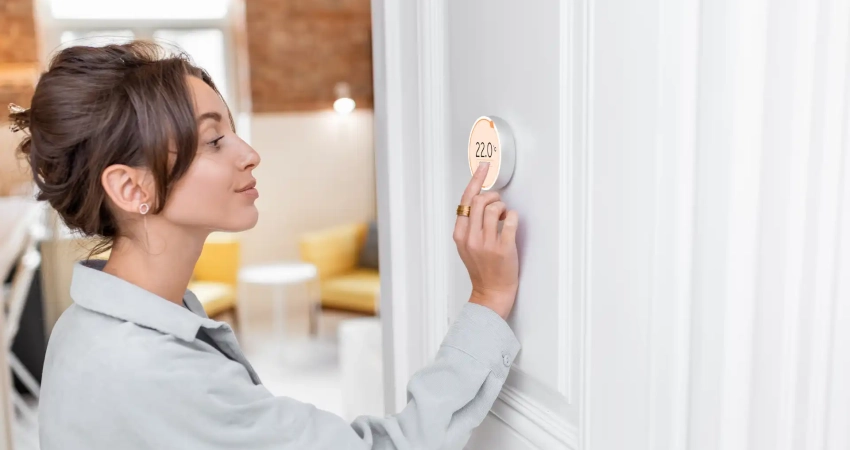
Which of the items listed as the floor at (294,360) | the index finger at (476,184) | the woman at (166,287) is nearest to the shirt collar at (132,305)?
the woman at (166,287)

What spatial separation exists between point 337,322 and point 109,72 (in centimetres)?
488

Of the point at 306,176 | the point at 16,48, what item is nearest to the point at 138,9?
the point at 16,48

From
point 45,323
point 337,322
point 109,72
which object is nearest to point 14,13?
point 45,323

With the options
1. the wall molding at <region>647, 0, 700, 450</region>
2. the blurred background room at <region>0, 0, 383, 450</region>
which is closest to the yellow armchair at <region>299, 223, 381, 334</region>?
the blurred background room at <region>0, 0, 383, 450</region>

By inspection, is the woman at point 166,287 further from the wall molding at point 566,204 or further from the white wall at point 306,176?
the white wall at point 306,176

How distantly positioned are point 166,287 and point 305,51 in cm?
509

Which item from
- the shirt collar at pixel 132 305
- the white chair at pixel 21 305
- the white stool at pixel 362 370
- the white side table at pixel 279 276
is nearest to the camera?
the shirt collar at pixel 132 305

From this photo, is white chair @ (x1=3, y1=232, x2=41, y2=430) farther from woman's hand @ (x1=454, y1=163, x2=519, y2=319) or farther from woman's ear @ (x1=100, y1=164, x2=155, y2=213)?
woman's hand @ (x1=454, y1=163, x2=519, y2=319)

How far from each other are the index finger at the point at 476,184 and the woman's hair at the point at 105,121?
0.32 m

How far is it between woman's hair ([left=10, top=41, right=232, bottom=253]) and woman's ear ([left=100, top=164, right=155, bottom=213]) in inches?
0.4

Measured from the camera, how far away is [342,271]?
5484mm

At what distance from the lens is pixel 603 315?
2.03 feet

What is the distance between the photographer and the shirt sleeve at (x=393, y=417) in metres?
0.78

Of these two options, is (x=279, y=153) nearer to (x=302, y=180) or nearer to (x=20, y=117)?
(x=302, y=180)
